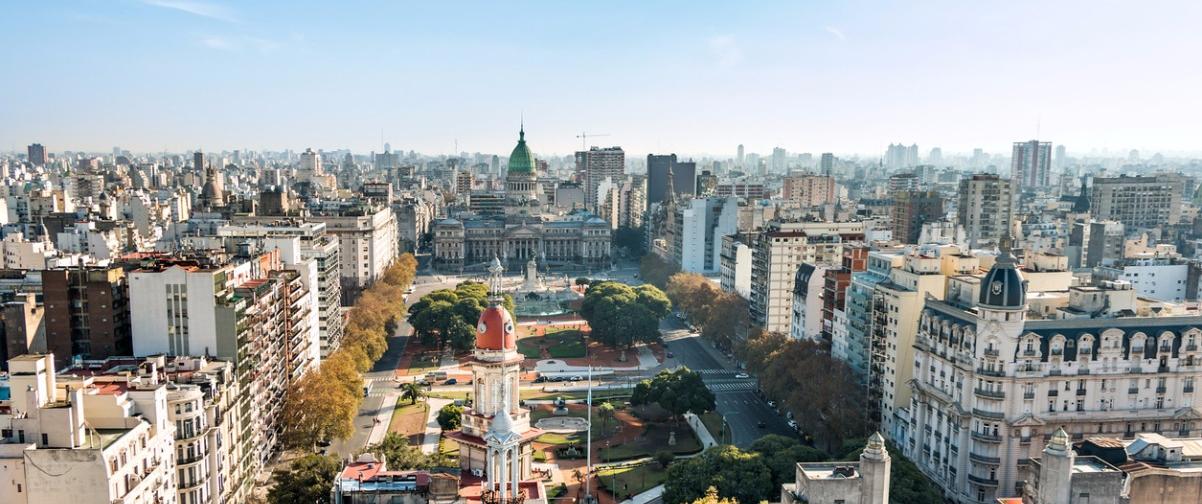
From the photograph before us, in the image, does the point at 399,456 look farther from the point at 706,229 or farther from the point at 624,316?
the point at 706,229

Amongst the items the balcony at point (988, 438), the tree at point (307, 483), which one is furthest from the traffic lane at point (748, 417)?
the tree at point (307, 483)

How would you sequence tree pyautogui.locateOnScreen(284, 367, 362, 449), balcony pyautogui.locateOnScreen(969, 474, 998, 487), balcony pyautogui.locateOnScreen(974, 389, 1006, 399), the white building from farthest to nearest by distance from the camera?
the white building
tree pyautogui.locateOnScreen(284, 367, 362, 449)
balcony pyautogui.locateOnScreen(969, 474, 998, 487)
balcony pyautogui.locateOnScreen(974, 389, 1006, 399)

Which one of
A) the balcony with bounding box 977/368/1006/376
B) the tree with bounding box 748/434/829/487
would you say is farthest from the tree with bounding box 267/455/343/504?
the balcony with bounding box 977/368/1006/376

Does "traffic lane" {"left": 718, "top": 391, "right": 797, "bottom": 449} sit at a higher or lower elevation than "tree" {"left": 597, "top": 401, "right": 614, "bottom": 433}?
lower

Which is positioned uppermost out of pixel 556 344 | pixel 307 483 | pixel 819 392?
pixel 819 392

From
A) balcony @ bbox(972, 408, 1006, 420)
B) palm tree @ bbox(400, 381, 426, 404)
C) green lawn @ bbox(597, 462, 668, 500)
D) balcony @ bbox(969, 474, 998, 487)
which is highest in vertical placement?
balcony @ bbox(972, 408, 1006, 420)

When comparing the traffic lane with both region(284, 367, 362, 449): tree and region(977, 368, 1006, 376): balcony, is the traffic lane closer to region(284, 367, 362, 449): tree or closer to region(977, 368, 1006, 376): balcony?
region(977, 368, 1006, 376): balcony

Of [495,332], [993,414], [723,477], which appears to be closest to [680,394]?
[723,477]
